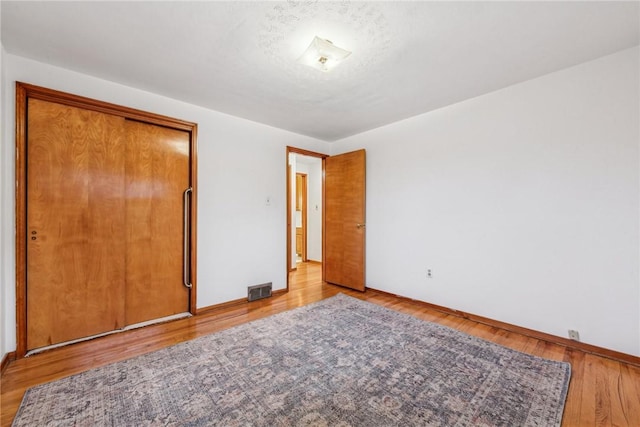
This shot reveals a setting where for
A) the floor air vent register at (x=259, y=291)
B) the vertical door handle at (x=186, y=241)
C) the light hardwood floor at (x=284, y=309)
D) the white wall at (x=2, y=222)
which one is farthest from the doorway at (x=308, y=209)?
the white wall at (x=2, y=222)

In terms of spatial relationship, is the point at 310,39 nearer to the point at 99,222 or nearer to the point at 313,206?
the point at 99,222

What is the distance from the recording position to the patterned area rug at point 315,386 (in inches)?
58.3

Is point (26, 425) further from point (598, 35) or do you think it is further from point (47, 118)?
point (598, 35)

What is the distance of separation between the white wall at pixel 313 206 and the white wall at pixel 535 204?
273 cm

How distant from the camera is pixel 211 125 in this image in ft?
10.4

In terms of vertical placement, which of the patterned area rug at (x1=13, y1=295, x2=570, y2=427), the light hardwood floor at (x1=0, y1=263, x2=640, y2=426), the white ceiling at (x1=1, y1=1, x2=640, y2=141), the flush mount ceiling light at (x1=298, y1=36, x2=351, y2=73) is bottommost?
the light hardwood floor at (x1=0, y1=263, x2=640, y2=426)

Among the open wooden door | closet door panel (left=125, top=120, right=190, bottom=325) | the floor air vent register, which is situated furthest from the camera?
the open wooden door

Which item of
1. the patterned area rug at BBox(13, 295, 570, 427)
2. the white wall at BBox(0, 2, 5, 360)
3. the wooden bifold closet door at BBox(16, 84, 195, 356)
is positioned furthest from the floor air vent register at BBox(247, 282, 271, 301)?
the white wall at BBox(0, 2, 5, 360)

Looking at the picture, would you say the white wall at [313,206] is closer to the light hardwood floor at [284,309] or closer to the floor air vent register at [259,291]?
the floor air vent register at [259,291]

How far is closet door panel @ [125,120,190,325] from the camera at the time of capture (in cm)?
268

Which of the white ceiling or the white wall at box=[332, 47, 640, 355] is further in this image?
the white wall at box=[332, 47, 640, 355]

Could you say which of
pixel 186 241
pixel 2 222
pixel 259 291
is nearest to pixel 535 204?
pixel 259 291

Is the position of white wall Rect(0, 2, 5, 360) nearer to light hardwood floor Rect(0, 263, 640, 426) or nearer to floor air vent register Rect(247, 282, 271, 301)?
light hardwood floor Rect(0, 263, 640, 426)

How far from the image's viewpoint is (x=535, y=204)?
246cm
